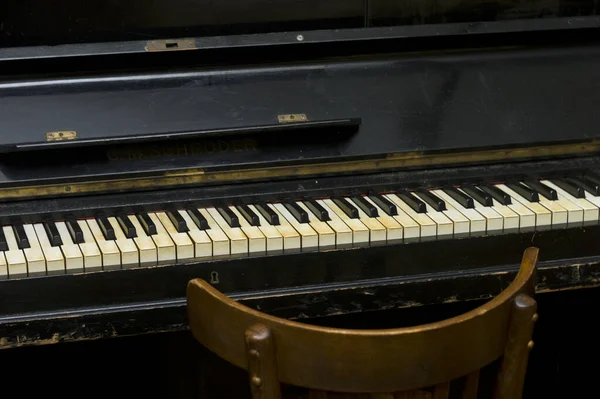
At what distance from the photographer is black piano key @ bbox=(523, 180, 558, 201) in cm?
216

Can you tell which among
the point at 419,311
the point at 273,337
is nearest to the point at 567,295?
the point at 419,311

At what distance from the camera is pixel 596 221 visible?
6.93 feet

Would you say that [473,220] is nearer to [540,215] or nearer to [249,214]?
[540,215]

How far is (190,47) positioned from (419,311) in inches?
34.5

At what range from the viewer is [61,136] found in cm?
209

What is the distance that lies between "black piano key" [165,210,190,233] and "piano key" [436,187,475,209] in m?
0.58

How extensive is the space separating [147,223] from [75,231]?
0.14m

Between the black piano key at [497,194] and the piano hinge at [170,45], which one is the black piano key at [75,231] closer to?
the piano hinge at [170,45]

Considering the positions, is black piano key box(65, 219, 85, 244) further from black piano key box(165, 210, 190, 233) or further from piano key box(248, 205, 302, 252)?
piano key box(248, 205, 302, 252)

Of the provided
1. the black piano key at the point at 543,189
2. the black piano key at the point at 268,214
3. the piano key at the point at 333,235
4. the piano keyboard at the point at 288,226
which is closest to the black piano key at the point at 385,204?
the piano keyboard at the point at 288,226

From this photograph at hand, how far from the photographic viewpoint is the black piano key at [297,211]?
2012mm

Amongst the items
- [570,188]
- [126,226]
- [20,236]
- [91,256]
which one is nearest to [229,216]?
[126,226]

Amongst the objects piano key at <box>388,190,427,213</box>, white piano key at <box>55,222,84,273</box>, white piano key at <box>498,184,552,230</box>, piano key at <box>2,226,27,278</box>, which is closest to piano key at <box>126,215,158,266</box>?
white piano key at <box>55,222,84,273</box>

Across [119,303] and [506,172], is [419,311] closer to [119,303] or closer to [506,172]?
[506,172]
